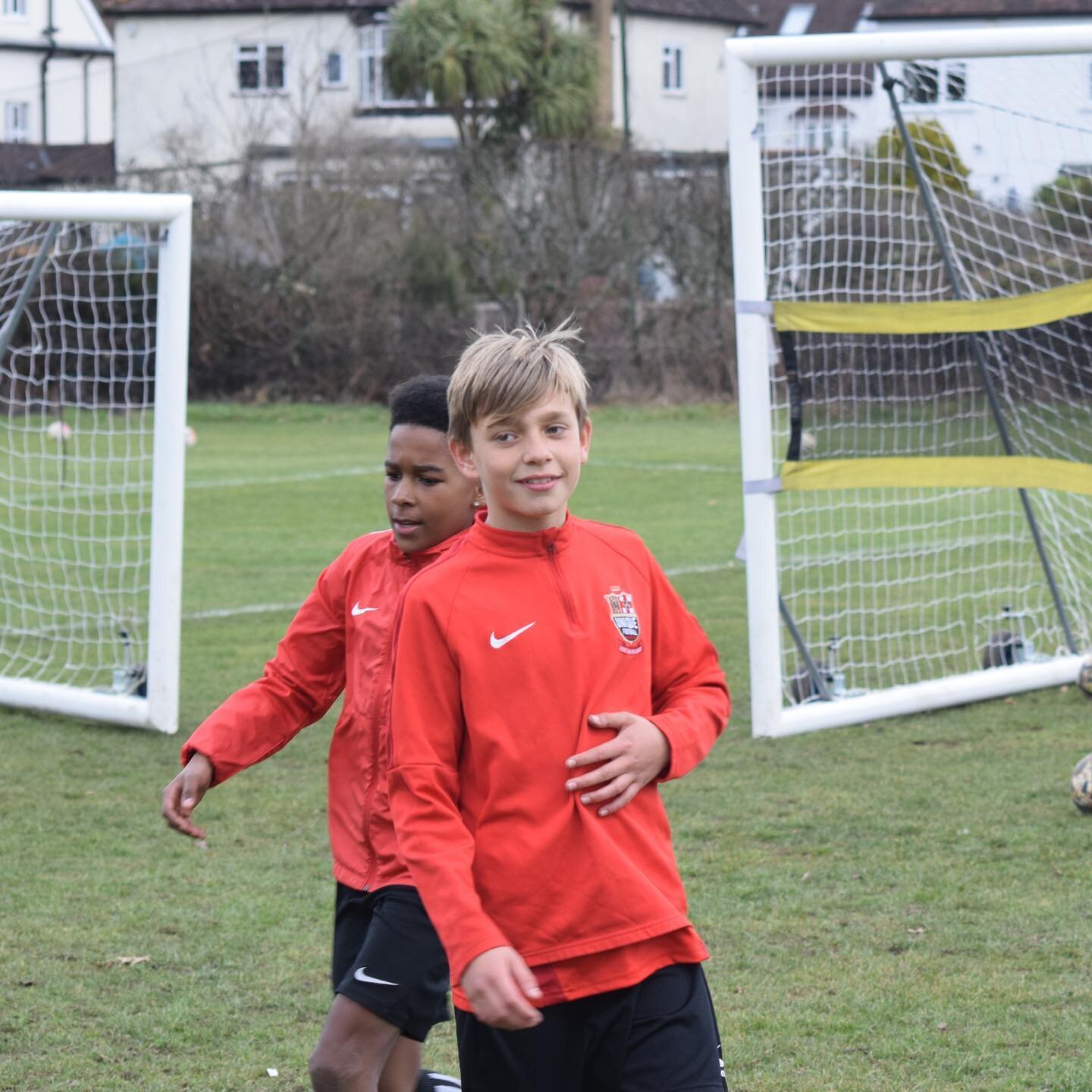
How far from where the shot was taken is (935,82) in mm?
7262

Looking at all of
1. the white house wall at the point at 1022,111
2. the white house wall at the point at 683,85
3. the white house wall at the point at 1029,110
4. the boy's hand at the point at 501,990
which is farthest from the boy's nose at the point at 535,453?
the white house wall at the point at 683,85

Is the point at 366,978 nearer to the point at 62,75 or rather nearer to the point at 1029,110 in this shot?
the point at 1029,110

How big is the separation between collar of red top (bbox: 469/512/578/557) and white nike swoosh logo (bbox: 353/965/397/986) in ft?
2.55

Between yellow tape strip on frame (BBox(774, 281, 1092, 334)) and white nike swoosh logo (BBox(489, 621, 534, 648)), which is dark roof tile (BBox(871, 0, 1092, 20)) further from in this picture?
Answer: white nike swoosh logo (BBox(489, 621, 534, 648))

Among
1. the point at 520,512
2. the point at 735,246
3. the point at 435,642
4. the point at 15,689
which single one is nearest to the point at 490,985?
the point at 435,642

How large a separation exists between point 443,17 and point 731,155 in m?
26.8

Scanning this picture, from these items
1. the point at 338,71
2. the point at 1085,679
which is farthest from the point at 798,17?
the point at 1085,679

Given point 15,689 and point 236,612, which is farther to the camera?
point 236,612

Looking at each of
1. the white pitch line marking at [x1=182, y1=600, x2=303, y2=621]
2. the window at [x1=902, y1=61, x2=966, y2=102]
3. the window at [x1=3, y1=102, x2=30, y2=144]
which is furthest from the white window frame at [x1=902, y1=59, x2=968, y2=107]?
the window at [x1=3, y1=102, x2=30, y2=144]

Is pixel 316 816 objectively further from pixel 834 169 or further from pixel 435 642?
pixel 834 169

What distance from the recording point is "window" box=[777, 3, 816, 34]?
48.1 meters

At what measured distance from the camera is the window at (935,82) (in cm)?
696

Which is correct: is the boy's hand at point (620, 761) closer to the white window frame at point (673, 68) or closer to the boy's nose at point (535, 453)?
the boy's nose at point (535, 453)

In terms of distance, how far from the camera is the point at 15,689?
712cm
